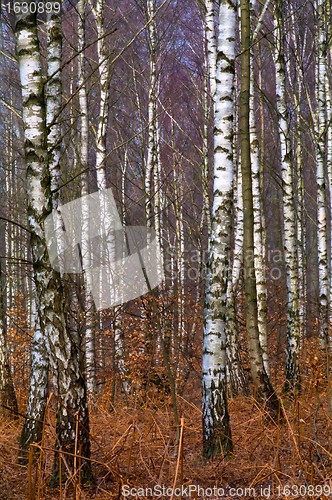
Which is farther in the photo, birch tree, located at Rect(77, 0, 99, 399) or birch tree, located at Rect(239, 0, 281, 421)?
birch tree, located at Rect(77, 0, 99, 399)

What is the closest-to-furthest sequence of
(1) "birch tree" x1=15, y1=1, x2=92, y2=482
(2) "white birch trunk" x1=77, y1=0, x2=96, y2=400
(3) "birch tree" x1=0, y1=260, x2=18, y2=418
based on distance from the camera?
(1) "birch tree" x1=15, y1=1, x2=92, y2=482
(3) "birch tree" x1=0, y1=260, x2=18, y2=418
(2) "white birch trunk" x1=77, y1=0, x2=96, y2=400

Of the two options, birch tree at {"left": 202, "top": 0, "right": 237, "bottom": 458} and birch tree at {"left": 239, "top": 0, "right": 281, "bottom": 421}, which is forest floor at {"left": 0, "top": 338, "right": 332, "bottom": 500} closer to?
birch tree at {"left": 202, "top": 0, "right": 237, "bottom": 458}

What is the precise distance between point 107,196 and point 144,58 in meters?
9.89

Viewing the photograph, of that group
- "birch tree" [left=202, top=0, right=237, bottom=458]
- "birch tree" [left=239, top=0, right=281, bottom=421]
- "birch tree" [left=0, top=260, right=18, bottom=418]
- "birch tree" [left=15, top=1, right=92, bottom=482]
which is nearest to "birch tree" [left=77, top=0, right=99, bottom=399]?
"birch tree" [left=0, top=260, right=18, bottom=418]

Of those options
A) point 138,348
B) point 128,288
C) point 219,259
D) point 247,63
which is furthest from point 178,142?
point 219,259

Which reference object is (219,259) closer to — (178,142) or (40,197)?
(40,197)

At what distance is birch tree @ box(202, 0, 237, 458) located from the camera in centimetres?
555

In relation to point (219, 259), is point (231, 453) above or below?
below

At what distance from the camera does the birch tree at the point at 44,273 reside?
455 centimetres

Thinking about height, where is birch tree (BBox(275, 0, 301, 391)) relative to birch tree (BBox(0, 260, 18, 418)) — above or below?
above

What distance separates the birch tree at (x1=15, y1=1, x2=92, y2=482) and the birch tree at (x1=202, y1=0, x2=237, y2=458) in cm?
136

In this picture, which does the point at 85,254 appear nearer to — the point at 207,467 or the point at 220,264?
the point at 220,264

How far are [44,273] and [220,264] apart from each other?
1870mm

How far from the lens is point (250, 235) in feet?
24.4
